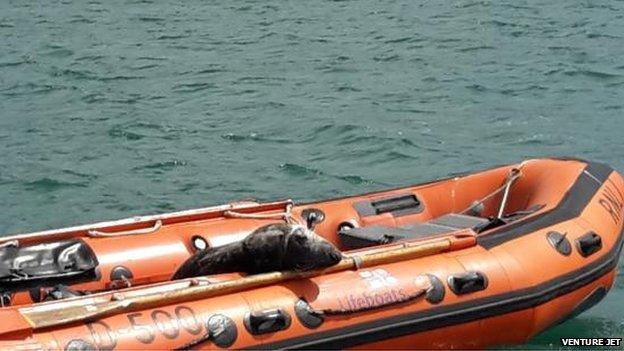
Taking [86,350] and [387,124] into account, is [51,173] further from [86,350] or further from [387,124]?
[86,350]

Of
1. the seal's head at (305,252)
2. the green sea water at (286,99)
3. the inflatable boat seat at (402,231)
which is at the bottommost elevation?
the seal's head at (305,252)

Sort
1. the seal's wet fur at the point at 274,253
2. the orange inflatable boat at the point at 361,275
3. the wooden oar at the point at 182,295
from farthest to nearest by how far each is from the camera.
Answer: the seal's wet fur at the point at 274,253, the orange inflatable boat at the point at 361,275, the wooden oar at the point at 182,295

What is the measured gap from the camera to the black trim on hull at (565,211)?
696 cm

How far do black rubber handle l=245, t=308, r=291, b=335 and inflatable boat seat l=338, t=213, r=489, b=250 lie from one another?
1.31 m

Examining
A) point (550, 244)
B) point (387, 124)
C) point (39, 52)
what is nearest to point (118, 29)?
point (39, 52)

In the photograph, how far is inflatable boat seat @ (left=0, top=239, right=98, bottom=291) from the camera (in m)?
6.66

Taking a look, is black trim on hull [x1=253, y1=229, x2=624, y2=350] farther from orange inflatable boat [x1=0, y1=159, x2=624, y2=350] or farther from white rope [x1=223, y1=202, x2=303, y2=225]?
white rope [x1=223, y1=202, x2=303, y2=225]

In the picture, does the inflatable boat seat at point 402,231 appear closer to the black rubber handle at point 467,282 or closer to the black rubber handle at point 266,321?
the black rubber handle at point 467,282

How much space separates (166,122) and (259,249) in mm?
5923

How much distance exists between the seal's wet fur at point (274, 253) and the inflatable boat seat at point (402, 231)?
958mm

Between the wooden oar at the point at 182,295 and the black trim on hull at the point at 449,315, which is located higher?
the wooden oar at the point at 182,295

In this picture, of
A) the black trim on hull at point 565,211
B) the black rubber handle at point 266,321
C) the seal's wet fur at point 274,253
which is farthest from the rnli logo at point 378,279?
the black trim on hull at point 565,211

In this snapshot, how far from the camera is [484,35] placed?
1530cm

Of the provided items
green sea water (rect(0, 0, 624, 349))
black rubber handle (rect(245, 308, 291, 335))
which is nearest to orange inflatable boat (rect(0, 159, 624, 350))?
black rubber handle (rect(245, 308, 291, 335))
